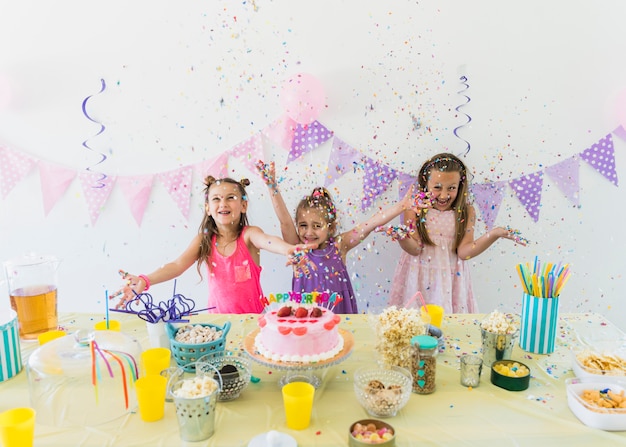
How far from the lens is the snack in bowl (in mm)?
1223

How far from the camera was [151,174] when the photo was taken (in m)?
2.39

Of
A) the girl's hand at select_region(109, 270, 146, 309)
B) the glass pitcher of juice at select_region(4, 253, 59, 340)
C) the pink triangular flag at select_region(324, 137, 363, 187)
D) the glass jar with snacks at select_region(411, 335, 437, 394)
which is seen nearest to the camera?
the glass jar with snacks at select_region(411, 335, 437, 394)

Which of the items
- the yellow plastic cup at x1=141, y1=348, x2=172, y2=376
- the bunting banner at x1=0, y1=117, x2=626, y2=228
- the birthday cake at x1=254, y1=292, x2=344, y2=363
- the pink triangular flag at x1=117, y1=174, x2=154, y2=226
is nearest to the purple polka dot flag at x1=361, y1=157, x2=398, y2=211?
the bunting banner at x1=0, y1=117, x2=626, y2=228

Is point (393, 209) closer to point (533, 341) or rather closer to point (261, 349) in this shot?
point (533, 341)

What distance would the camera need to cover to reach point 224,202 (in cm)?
211

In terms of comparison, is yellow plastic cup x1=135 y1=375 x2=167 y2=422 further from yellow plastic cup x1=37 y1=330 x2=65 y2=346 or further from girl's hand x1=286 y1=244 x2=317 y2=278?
girl's hand x1=286 y1=244 x2=317 y2=278

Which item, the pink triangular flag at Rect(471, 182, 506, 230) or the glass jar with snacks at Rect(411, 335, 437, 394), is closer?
the glass jar with snacks at Rect(411, 335, 437, 394)

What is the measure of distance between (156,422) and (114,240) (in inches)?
60.9

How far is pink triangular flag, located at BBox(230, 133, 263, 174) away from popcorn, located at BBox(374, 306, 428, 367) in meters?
1.25

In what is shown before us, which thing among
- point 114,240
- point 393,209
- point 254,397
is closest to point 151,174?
point 114,240

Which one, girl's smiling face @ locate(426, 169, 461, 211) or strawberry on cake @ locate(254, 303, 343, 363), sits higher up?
girl's smiling face @ locate(426, 169, 461, 211)

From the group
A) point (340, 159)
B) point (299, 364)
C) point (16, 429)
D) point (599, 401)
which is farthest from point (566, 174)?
point (16, 429)

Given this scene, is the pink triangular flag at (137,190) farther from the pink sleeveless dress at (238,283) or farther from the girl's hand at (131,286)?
the girl's hand at (131,286)

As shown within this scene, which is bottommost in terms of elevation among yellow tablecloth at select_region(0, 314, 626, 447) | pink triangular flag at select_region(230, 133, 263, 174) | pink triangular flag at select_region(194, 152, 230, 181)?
yellow tablecloth at select_region(0, 314, 626, 447)
